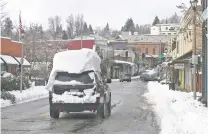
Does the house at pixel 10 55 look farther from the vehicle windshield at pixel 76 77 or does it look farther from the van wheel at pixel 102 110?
the van wheel at pixel 102 110

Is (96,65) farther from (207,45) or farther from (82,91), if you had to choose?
(207,45)

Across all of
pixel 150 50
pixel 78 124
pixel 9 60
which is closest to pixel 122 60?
pixel 150 50

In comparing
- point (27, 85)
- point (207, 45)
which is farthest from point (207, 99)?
point (27, 85)

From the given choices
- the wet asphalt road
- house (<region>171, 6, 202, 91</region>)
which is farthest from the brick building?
the wet asphalt road

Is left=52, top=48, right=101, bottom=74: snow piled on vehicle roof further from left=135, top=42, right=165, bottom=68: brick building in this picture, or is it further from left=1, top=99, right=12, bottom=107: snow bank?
left=135, top=42, right=165, bottom=68: brick building

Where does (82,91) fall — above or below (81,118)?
above

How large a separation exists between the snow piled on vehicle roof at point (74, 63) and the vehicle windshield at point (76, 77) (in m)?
0.15

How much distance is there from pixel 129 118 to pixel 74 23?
479ft

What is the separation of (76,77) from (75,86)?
50 centimetres

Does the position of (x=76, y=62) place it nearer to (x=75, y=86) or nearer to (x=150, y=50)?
(x=75, y=86)

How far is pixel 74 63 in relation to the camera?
17562 millimetres

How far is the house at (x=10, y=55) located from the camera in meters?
50.2

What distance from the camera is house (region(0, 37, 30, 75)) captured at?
50250mm

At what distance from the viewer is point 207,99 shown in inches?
798
